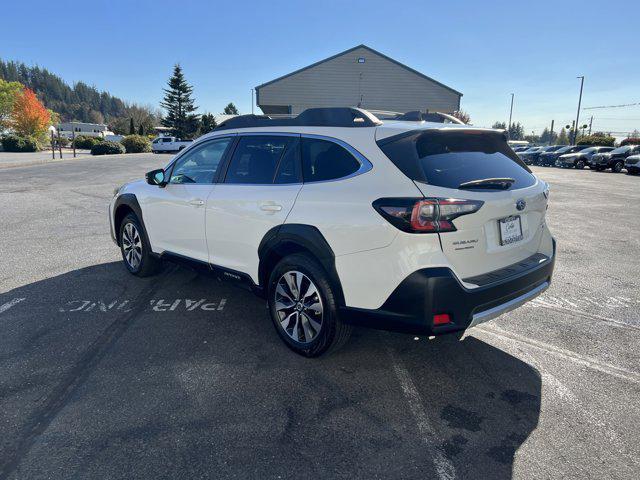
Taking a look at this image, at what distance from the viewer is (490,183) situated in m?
3.01

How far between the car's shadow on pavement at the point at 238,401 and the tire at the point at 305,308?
0.17 metres

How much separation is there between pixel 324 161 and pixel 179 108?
7497 cm

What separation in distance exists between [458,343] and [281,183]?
6.63 ft

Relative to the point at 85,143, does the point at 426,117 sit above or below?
above

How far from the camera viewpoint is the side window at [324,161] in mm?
3121

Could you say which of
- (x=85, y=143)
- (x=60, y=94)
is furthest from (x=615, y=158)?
(x=60, y=94)

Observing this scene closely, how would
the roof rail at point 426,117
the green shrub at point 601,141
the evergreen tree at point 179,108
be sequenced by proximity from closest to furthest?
the roof rail at point 426,117, the green shrub at point 601,141, the evergreen tree at point 179,108

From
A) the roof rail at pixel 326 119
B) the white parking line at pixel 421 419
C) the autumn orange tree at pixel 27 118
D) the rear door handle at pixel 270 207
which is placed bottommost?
the white parking line at pixel 421 419

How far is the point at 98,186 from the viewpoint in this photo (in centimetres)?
1537

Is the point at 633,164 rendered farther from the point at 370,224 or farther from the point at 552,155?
the point at 370,224

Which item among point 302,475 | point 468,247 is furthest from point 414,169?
point 302,475

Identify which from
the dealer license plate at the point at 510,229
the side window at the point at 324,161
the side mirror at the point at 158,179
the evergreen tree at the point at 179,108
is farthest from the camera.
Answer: the evergreen tree at the point at 179,108

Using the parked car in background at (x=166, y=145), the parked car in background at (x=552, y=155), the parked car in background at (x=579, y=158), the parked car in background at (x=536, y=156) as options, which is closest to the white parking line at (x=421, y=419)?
the parked car in background at (x=579, y=158)

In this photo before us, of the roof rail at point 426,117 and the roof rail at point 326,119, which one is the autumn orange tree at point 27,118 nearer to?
the roof rail at point 326,119
